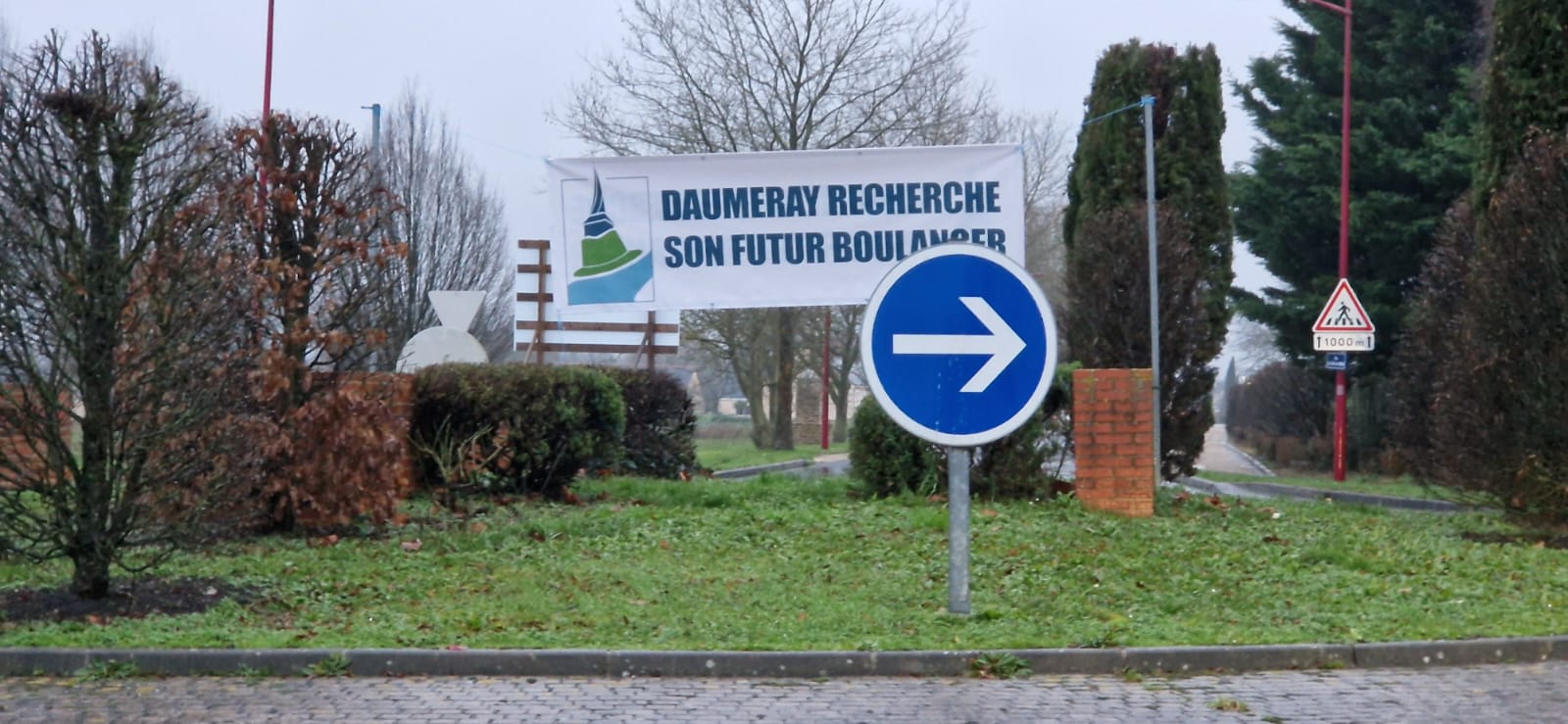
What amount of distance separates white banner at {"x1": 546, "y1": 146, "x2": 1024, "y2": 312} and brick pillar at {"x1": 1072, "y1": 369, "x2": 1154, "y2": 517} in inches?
81.8

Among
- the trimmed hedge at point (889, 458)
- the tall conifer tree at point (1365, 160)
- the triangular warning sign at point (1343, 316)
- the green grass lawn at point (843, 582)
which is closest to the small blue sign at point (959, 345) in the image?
the green grass lawn at point (843, 582)

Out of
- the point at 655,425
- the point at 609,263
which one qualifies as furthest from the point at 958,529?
the point at 655,425

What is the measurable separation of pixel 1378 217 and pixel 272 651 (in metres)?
29.3

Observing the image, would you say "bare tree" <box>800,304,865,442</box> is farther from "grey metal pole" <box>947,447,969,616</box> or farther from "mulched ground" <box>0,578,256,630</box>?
"grey metal pole" <box>947,447,969,616</box>

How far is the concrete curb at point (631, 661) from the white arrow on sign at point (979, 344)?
1.40 meters

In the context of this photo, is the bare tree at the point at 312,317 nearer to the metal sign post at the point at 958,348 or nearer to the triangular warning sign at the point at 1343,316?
the metal sign post at the point at 958,348

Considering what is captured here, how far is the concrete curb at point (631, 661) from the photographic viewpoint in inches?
297

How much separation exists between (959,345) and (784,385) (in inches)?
1271

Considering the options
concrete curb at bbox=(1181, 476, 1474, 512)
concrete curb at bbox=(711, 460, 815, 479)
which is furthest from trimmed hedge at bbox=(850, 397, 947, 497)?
concrete curb at bbox=(711, 460, 815, 479)

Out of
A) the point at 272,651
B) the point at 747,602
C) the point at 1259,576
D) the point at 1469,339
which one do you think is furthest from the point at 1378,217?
the point at 272,651

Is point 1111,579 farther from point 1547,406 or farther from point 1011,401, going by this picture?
point 1547,406

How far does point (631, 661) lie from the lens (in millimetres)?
7598

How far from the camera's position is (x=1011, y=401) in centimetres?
796

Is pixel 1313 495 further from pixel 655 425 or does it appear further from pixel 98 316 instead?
pixel 98 316
